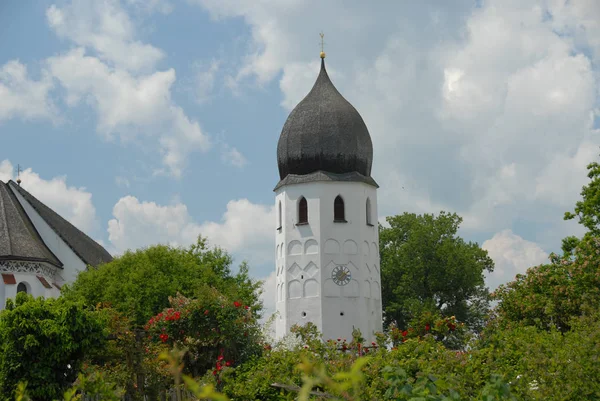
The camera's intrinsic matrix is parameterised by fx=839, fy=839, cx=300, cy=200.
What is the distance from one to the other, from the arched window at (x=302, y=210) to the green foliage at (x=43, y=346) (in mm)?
27574

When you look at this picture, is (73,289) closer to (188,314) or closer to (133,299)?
(133,299)

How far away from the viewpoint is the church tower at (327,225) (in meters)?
43.8

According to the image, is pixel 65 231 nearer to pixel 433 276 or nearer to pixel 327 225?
pixel 327 225

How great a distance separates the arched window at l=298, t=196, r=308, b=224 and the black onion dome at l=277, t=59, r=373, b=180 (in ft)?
5.07

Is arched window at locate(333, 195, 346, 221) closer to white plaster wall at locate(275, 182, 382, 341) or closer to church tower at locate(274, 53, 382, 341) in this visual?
church tower at locate(274, 53, 382, 341)

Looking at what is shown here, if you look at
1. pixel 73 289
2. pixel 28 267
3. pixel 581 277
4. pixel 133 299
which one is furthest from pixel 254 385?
pixel 28 267

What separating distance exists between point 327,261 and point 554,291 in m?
14.4

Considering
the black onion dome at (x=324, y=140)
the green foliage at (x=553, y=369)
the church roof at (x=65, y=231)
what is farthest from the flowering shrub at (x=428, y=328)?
the church roof at (x=65, y=231)

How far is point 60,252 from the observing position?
4612cm

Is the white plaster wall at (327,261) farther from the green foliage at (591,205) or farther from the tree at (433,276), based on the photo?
the green foliage at (591,205)

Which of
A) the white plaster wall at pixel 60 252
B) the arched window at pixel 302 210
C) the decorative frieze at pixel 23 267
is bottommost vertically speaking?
the decorative frieze at pixel 23 267

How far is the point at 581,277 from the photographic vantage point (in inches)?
1128

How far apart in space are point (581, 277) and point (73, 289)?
23710mm

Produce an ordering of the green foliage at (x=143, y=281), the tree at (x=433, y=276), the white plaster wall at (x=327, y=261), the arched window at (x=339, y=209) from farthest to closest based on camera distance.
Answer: the tree at (x=433, y=276) < the arched window at (x=339, y=209) < the white plaster wall at (x=327, y=261) < the green foliage at (x=143, y=281)
